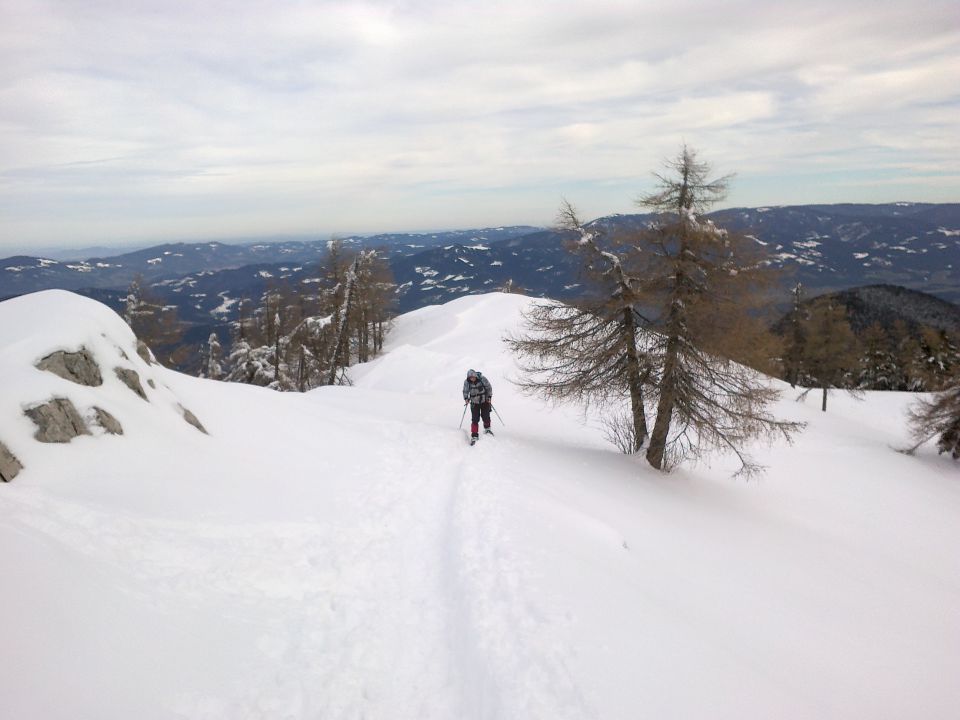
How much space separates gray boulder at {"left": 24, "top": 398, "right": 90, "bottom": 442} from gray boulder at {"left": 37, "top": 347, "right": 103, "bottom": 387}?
933 mm

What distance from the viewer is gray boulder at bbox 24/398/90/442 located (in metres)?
6.47

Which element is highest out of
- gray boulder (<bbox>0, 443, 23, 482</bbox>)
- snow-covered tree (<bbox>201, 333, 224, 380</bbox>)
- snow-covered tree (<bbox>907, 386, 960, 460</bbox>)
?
gray boulder (<bbox>0, 443, 23, 482</bbox>)

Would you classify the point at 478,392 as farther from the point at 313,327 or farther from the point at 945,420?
the point at 945,420

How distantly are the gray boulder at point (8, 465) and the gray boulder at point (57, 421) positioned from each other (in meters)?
0.47

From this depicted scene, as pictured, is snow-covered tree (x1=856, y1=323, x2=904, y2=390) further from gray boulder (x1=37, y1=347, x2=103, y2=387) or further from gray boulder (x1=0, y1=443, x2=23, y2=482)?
gray boulder (x1=0, y1=443, x2=23, y2=482)

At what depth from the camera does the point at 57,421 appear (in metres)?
6.65

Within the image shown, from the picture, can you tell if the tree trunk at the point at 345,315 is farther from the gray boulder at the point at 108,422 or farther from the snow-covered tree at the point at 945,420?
the snow-covered tree at the point at 945,420

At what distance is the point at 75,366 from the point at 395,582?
640 centimetres

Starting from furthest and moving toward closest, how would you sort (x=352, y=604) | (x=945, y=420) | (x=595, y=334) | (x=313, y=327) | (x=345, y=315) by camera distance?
(x=313, y=327), (x=345, y=315), (x=945, y=420), (x=595, y=334), (x=352, y=604)

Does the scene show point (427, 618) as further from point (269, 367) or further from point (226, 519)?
point (269, 367)

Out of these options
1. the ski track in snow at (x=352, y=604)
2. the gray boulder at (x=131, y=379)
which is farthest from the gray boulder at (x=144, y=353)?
the ski track in snow at (x=352, y=604)

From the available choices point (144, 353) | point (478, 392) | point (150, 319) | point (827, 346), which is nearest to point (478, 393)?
point (478, 392)

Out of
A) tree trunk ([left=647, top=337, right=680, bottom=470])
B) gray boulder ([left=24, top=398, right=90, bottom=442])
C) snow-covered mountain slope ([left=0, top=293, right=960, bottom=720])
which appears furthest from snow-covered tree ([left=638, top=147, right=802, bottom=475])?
gray boulder ([left=24, top=398, right=90, bottom=442])

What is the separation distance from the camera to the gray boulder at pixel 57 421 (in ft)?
21.2
